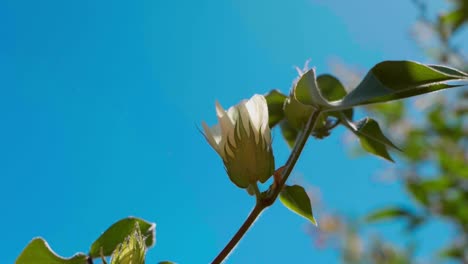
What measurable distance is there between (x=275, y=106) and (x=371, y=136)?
101mm

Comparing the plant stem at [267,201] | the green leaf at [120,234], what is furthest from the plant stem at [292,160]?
the green leaf at [120,234]

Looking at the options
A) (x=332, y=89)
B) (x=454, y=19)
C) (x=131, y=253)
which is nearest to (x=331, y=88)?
(x=332, y=89)

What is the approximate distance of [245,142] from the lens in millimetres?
433

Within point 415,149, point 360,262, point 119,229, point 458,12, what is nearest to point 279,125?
point 119,229

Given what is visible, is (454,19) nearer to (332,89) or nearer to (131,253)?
(332,89)

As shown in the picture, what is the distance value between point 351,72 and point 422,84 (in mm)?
1451

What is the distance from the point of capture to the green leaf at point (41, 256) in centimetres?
43

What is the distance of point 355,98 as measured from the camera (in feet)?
1.23

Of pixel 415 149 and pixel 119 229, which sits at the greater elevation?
pixel 415 149

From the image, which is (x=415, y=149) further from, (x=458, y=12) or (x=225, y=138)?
(x=225, y=138)

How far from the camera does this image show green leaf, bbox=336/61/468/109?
1.21ft

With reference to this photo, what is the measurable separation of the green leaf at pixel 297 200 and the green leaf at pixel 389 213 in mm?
1188

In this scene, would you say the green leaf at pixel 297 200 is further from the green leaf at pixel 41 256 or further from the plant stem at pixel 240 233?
the green leaf at pixel 41 256

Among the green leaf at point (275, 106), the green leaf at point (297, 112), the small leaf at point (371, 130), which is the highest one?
the green leaf at point (275, 106)
